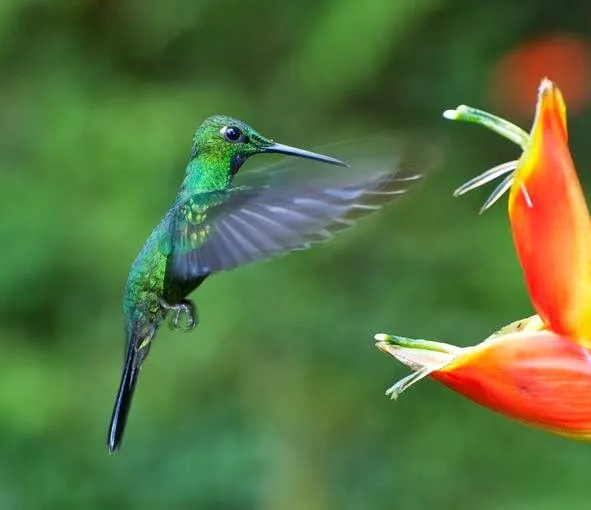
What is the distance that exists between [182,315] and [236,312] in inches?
70.0

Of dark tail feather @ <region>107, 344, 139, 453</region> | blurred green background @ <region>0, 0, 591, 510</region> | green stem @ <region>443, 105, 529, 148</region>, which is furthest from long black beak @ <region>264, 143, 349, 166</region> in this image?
blurred green background @ <region>0, 0, 591, 510</region>

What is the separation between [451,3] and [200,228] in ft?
8.54

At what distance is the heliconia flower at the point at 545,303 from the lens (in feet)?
2.81

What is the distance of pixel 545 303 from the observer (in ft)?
2.88

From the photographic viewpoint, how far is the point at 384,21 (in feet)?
9.44

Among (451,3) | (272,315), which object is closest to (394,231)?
(272,315)

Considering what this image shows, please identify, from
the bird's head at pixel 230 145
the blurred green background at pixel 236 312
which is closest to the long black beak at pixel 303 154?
the bird's head at pixel 230 145

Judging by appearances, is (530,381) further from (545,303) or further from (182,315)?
(182,315)

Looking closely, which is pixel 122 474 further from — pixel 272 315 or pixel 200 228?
pixel 200 228

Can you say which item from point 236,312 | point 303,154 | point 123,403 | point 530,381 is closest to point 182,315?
point 123,403

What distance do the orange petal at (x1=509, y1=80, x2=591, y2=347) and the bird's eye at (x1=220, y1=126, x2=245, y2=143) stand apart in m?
0.29

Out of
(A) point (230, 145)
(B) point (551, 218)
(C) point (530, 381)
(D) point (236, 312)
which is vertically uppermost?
(D) point (236, 312)

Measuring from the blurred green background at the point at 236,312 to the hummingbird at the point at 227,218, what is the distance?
1605mm

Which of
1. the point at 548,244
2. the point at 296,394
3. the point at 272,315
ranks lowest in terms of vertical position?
the point at 548,244
